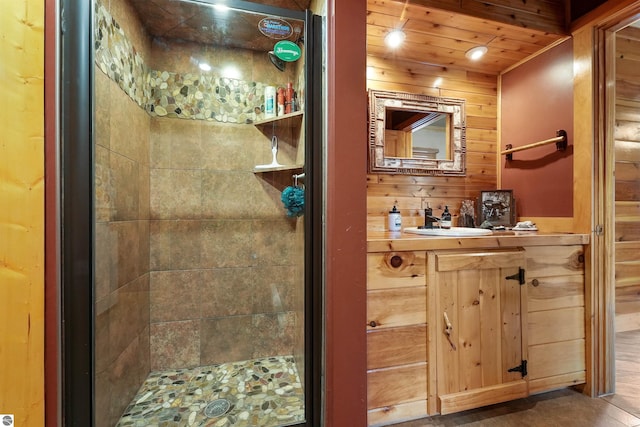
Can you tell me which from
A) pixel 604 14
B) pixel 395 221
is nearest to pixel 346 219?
pixel 395 221

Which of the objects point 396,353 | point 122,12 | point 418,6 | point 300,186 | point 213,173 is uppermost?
point 418,6

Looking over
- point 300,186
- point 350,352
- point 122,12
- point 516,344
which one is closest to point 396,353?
point 350,352

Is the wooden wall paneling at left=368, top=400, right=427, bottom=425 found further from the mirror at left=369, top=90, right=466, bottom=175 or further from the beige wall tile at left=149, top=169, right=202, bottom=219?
the beige wall tile at left=149, top=169, right=202, bottom=219

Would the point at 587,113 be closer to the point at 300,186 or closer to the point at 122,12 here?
the point at 300,186

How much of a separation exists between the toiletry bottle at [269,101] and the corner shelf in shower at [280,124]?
4 centimetres

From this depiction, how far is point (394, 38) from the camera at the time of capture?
5.28 ft

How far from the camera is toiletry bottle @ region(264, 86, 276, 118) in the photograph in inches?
63.4

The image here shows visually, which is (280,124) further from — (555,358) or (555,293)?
(555,358)

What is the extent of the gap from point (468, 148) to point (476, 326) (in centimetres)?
128

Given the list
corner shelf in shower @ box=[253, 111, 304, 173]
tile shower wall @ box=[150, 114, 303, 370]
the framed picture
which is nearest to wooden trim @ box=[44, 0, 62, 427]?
tile shower wall @ box=[150, 114, 303, 370]

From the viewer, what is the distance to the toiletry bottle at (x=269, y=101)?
5.28ft

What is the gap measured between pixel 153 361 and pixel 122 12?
1841 millimetres

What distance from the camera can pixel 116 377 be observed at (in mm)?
1182

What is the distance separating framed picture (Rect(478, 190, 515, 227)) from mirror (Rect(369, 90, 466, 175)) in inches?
10.3
